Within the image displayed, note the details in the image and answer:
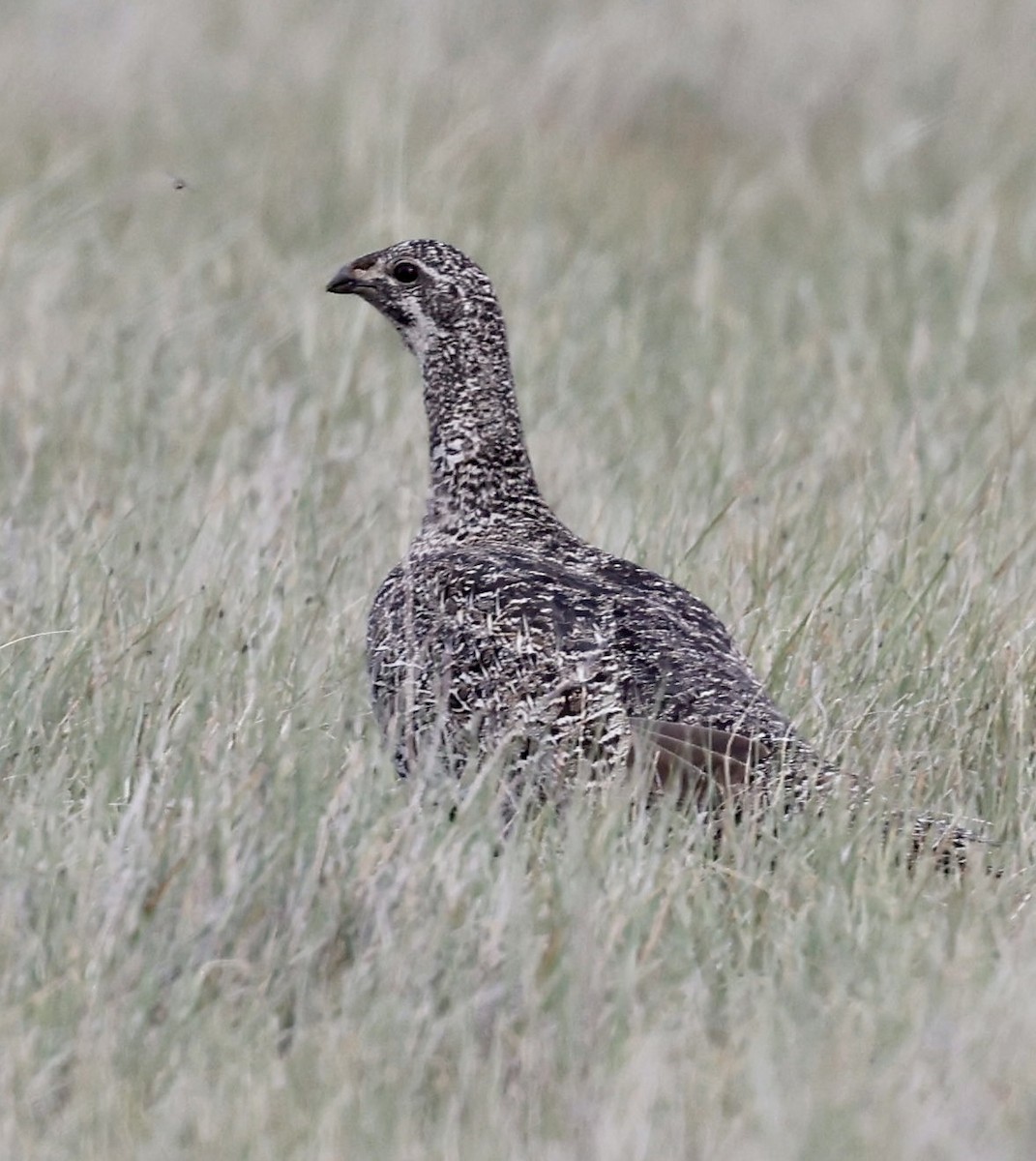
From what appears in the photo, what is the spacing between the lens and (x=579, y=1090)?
317 centimetres

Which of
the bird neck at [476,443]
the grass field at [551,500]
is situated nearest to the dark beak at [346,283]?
the bird neck at [476,443]

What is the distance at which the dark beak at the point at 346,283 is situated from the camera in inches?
221

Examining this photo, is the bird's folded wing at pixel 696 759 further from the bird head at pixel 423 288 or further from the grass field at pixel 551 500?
the bird head at pixel 423 288

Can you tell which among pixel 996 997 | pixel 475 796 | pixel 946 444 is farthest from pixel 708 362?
pixel 996 997

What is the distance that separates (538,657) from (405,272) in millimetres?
1498

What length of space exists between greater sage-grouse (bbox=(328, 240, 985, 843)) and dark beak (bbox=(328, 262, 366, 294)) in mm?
397

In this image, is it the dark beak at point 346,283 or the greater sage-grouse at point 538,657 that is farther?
the dark beak at point 346,283

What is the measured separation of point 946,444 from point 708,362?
99cm

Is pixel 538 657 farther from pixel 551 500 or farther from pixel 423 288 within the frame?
pixel 551 500

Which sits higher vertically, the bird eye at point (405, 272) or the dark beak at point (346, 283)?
the bird eye at point (405, 272)

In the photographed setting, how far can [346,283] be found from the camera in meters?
5.63

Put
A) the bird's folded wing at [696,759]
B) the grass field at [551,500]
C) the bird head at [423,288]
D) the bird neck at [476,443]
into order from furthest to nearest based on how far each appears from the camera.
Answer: the bird head at [423,288] → the bird neck at [476,443] → the bird's folded wing at [696,759] → the grass field at [551,500]

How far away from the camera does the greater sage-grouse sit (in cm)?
418

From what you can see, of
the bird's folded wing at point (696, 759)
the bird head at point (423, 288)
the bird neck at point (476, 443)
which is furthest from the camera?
the bird head at point (423, 288)
